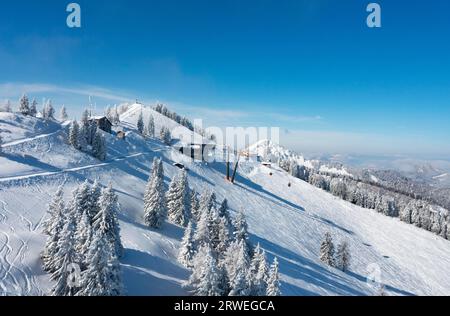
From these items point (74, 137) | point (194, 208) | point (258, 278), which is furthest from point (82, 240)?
point (74, 137)

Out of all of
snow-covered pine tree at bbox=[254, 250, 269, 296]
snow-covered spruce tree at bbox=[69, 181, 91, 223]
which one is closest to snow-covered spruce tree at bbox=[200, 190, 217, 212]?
snow-covered spruce tree at bbox=[69, 181, 91, 223]

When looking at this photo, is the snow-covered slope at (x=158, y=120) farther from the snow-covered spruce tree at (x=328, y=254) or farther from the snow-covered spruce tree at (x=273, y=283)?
the snow-covered spruce tree at (x=273, y=283)

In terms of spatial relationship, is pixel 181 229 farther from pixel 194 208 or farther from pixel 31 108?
pixel 31 108

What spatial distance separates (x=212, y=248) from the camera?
34.8 metres

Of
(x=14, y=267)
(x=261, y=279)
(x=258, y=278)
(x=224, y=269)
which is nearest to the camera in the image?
(x=14, y=267)

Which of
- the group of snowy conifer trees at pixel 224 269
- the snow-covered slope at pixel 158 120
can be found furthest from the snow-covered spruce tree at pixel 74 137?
the snow-covered slope at pixel 158 120

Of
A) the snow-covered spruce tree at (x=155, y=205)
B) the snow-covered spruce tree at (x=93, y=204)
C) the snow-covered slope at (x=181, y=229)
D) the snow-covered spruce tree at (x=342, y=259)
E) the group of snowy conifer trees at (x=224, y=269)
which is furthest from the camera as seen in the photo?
the snow-covered spruce tree at (x=342, y=259)

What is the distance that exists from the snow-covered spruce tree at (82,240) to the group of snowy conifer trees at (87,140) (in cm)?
4960

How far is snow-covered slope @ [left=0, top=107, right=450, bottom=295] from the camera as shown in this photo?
27.9 meters

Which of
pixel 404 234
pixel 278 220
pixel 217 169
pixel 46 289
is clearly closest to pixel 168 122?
pixel 217 169

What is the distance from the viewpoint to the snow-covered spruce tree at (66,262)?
20641mm

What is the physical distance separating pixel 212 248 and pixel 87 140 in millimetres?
54394

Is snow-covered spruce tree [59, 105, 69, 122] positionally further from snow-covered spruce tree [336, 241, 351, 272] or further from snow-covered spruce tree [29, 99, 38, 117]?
snow-covered spruce tree [336, 241, 351, 272]
